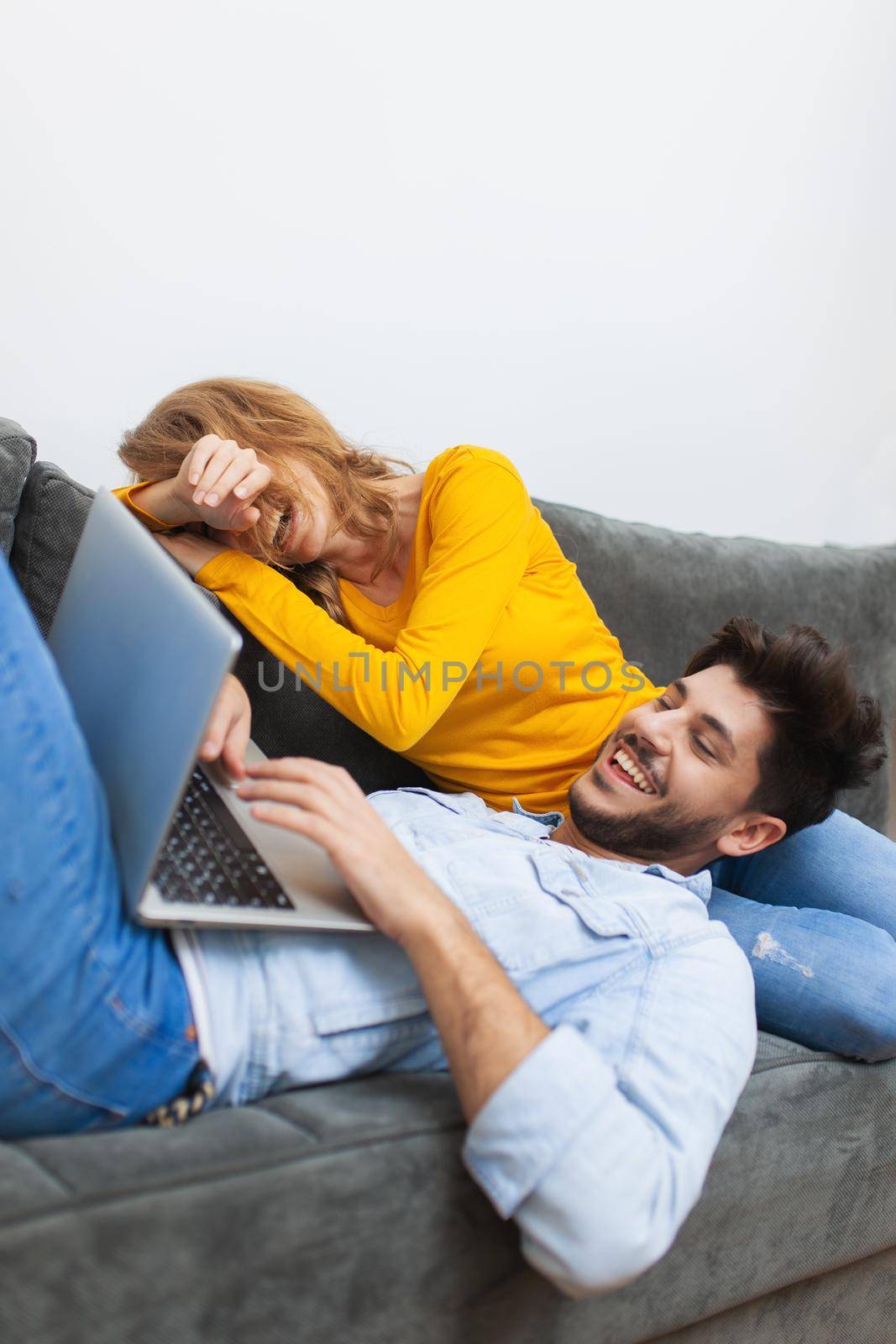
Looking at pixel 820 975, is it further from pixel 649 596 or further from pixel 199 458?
pixel 199 458

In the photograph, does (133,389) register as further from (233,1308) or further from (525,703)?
(233,1308)

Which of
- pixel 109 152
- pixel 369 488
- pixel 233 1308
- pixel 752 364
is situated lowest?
pixel 233 1308

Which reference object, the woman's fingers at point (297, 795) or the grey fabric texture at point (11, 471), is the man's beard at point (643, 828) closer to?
the woman's fingers at point (297, 795)

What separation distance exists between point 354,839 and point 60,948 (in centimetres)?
26

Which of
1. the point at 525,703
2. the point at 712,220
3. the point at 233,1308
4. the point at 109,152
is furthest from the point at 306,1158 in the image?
the point at 712,220

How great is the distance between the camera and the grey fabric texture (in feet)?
4.66

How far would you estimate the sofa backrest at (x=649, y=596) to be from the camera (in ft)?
4.81

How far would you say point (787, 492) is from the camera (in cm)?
290

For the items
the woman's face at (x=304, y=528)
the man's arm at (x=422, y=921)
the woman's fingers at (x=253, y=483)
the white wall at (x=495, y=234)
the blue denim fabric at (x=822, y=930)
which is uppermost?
the white wall at (x=495, y=234)

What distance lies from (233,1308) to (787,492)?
8.48ft

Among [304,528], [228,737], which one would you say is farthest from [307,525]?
[228,737]

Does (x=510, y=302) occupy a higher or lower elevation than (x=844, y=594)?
higher

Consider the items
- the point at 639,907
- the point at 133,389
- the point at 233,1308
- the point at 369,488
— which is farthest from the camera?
the point at 133,389

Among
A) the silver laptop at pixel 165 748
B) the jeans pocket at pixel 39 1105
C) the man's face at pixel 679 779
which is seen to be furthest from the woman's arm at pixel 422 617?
the jeans pocket at pixel 39 1105
